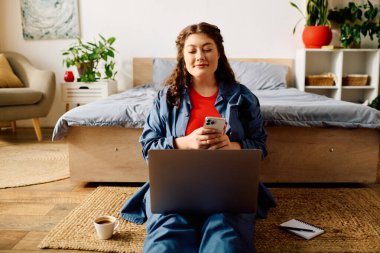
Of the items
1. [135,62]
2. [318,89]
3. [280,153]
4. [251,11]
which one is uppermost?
[251,11]

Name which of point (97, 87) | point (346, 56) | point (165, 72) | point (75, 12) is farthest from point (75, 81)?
point (346, 56)

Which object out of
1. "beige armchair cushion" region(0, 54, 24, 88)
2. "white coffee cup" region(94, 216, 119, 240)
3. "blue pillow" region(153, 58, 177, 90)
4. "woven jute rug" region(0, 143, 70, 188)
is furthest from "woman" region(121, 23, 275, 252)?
"beige armchair cushion" region(0, 54, 24, 88)

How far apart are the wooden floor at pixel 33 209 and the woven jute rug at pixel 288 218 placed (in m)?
0.07

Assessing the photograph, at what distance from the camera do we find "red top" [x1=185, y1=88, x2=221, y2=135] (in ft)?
4.83

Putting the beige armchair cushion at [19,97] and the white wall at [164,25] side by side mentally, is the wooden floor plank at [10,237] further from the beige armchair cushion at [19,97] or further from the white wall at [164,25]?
the white wall at [164,25]

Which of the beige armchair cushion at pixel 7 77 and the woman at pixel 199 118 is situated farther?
the beige armchair cushion at pixel 7 77

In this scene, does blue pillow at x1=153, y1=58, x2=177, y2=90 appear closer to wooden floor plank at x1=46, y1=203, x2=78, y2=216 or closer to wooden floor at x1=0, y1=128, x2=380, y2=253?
wooden floor at x1=0, y1=128, x2=380, y2=253

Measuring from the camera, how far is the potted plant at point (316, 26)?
11.0ft

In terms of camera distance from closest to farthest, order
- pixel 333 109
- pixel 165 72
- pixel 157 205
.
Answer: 1. pixel 157 205
2. pixel 333 109
3. pixel 165 72

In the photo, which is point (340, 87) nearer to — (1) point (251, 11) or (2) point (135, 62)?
(1) point (251, 11)

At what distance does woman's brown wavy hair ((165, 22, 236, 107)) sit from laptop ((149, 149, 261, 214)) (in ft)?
1.36

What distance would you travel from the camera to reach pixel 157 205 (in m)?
1.23

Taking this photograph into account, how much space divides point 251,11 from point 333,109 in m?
1.92

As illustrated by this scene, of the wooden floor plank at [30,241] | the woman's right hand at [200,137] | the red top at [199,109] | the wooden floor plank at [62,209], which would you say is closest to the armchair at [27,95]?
the wooden floor plank at [62,209]
